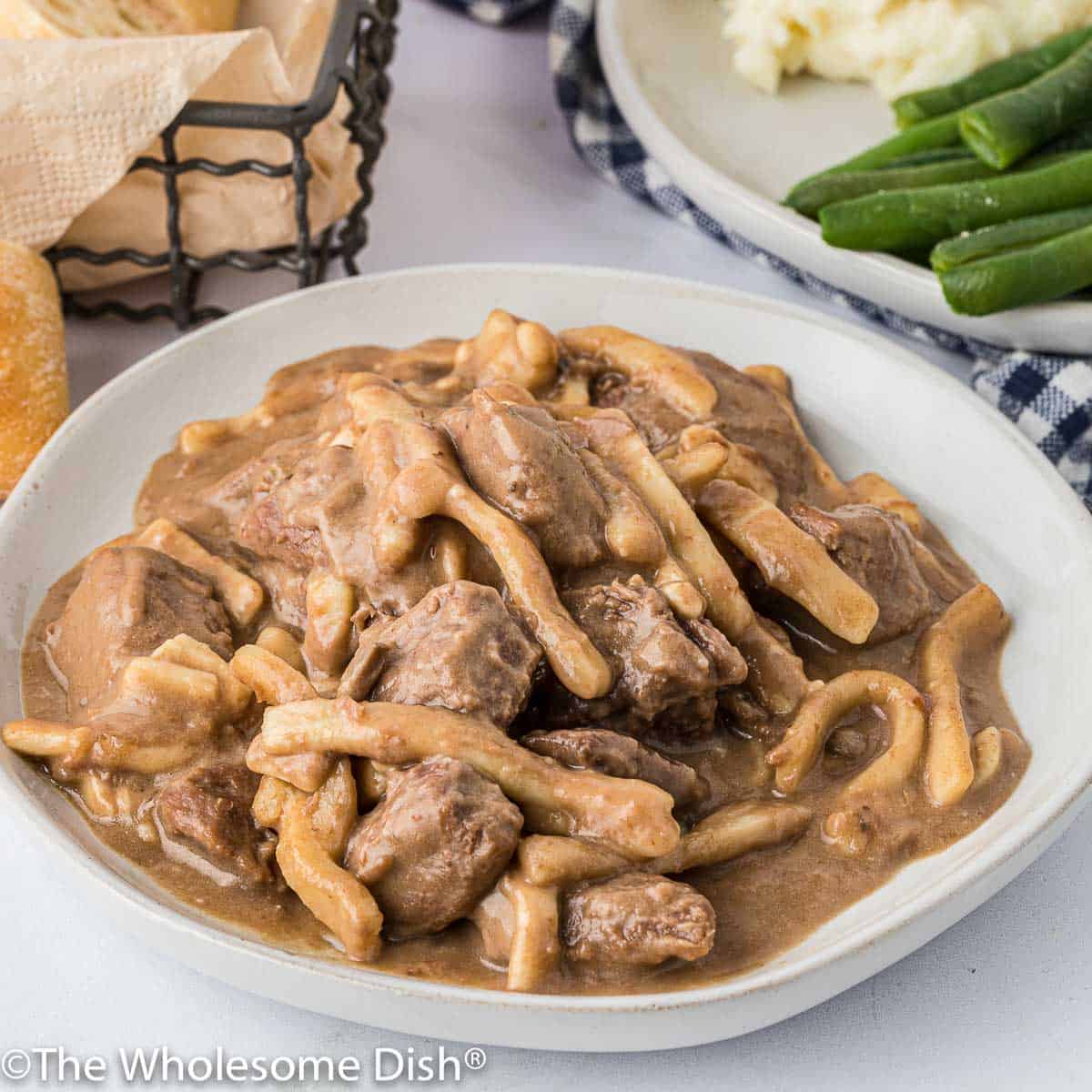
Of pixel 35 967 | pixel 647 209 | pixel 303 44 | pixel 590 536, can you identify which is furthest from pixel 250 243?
pixel 35 967

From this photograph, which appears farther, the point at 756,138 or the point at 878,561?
the point at 756,138

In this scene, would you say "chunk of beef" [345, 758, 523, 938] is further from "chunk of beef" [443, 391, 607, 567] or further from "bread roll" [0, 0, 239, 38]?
"bread roll" [0, 0, 239, 38]

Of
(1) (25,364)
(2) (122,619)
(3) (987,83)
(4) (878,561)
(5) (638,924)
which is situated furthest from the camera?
(3) (987,83)

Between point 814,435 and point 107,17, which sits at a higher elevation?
point 107,17

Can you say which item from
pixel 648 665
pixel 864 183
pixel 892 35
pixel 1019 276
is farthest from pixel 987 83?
pixel 648 665

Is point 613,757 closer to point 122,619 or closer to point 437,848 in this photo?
point 437,848

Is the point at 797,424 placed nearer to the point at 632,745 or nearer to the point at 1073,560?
the point at 1073,560
